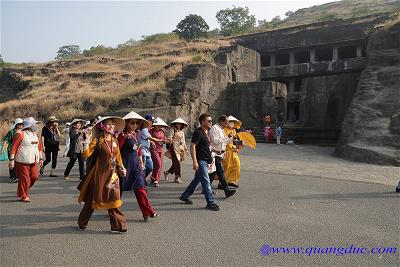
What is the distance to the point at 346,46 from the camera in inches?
1483

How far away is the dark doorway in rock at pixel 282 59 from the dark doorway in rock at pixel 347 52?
17.3ft

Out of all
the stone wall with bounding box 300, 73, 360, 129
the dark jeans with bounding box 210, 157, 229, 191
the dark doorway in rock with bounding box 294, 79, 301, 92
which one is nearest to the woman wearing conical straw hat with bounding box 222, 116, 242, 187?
the dark jeans with bounding box 210, 157, 229, 191

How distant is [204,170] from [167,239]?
2.04m

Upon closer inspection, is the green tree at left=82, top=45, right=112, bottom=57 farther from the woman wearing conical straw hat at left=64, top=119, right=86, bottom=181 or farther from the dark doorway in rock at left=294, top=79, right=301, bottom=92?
the woman wearing conical straw hat at left=64, top=119, right=86, bottom=181

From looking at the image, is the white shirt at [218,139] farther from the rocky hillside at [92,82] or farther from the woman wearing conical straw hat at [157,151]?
the rocky hillside at [92,82]

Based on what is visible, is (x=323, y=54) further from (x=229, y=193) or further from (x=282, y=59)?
(x=229, y=193)

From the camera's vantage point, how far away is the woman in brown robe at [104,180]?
5352mm

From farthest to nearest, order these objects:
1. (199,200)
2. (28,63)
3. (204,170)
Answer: (28,63) < (199,200) < (204,170)

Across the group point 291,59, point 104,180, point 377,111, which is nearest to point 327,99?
point 377,111

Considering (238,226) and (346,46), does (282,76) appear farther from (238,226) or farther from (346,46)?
(238,226)

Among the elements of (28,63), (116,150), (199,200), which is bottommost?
(199,200)

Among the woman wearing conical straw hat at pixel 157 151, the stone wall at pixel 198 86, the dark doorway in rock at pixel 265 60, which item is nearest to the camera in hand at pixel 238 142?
the woman wearing conical straw hat at pixel 157 151

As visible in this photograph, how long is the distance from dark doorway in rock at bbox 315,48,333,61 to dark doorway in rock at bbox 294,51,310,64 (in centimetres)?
95

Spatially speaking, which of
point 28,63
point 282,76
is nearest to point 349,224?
point 282,76
